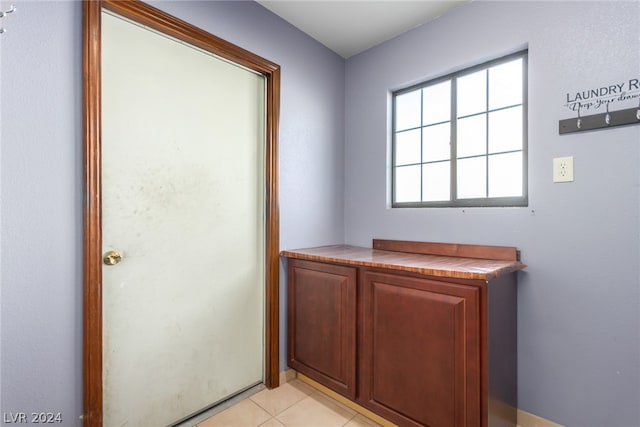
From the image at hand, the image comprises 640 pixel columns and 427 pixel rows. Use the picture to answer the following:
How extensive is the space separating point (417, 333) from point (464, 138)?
1.33 meters

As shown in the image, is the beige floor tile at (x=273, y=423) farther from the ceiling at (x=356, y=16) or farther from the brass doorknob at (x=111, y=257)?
the ceiling at (x=356, y=16)

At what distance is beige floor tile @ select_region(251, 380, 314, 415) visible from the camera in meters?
1.80

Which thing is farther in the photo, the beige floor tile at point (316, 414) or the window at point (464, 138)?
the window at point (464, 138)

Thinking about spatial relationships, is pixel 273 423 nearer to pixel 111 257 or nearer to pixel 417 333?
pixel 417 333

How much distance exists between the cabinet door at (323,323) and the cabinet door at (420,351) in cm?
9

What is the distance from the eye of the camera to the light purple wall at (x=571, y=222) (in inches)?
54.4

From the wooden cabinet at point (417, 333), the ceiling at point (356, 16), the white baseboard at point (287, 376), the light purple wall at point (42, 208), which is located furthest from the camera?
the white baseboard at point (287, 376)

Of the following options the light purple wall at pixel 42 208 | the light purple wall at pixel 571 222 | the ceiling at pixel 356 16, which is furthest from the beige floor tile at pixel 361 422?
the ceiling at pixel 356 16

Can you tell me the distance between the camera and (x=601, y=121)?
1.43 metres

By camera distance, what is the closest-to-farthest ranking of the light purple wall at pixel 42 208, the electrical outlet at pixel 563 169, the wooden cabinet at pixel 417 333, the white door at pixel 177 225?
the light purple wall at pixel 42 208, the wooden cabinet at pixel 417 333, the white door at pixel 177 225, the electrical outlet at pixel 563 169

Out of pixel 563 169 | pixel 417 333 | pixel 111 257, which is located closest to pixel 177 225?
pixel 111 257

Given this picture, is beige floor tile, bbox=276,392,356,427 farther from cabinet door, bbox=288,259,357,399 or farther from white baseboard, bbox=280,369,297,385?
white baseboard, bbox=280,369,297,385

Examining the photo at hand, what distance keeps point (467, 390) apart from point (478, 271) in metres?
0.52

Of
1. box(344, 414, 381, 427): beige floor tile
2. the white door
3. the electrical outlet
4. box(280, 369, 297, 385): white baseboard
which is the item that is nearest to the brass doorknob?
the white door
